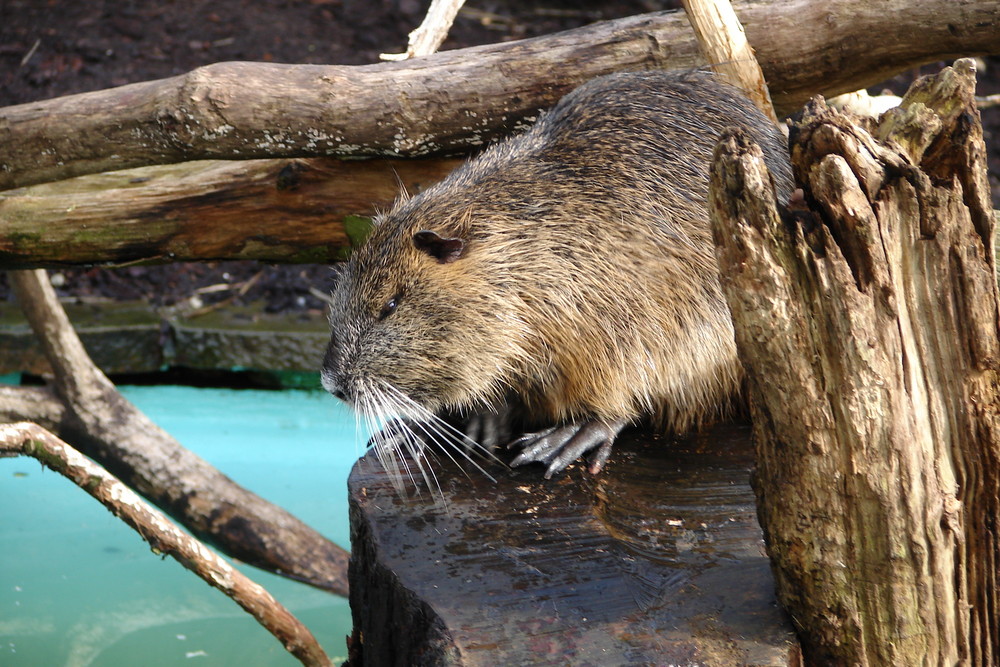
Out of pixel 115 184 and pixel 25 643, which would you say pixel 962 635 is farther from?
pixel 25 643

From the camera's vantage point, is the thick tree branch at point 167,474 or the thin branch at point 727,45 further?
the thick tree branch at point 167,474

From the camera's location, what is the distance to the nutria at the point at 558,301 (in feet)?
7.60

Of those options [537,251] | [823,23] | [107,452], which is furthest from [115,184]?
[823,23]

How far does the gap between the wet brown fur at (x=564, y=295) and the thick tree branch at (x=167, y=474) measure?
5.42 ft

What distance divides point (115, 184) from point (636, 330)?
178 cm

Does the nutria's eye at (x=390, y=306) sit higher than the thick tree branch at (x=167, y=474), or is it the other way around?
the nutria's eye at (x=390, y=306)

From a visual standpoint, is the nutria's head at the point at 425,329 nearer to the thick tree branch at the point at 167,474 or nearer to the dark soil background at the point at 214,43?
the thick tree branch at the point at 167,474

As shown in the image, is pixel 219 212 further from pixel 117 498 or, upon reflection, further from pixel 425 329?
pixel 425 329

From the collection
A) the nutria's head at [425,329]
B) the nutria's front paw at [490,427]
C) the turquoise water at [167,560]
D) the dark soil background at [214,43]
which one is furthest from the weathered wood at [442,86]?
the dark soil background at [214,43]

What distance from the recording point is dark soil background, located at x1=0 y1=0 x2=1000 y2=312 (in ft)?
19.6

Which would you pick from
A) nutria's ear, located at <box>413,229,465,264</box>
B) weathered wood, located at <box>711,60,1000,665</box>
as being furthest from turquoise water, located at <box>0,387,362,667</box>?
weathered wood, located at <box>711,60,1000,665</box>

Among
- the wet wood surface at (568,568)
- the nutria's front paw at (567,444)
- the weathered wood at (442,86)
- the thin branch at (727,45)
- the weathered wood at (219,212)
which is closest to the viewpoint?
the wet wood surface at (568,568)

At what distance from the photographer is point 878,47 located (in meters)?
2.68

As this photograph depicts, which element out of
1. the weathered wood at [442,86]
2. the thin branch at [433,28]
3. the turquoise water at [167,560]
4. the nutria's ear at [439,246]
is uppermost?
the thin branch at [433,28]
